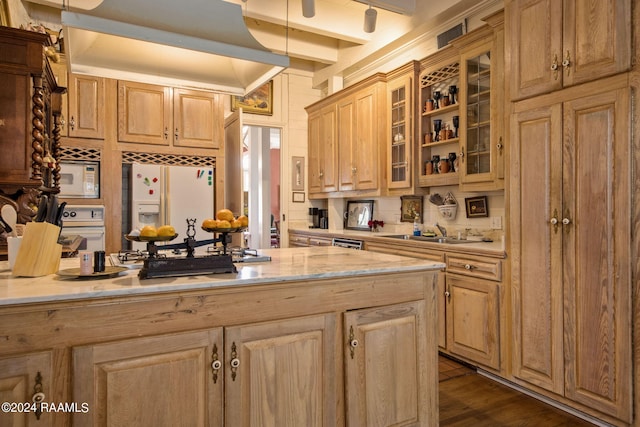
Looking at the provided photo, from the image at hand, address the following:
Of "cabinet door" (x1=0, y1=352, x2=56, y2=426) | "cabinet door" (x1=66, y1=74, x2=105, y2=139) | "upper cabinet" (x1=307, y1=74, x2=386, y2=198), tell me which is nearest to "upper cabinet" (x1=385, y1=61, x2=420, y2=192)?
"upper cabinet" (x1=307, y1=74, x2=386, y2=198)

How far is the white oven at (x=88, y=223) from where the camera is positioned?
4168 mm

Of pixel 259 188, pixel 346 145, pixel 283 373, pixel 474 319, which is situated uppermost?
pixel 346 145

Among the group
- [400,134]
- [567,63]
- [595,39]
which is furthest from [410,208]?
[595,39]

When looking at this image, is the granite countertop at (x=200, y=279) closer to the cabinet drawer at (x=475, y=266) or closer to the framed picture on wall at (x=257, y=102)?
the cabinet drawer at (x=475, y=266)

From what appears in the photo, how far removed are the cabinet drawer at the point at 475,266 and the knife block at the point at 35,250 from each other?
2601 millimetres

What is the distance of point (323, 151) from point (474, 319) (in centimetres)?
312

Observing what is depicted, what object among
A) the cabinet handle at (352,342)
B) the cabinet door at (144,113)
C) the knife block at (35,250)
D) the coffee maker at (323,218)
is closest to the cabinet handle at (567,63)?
the cabinet handle at (352,342)

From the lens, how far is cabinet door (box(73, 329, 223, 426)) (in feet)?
4.45

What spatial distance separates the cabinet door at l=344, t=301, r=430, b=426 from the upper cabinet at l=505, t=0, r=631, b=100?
64.1 inches

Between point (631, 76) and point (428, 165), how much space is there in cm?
195

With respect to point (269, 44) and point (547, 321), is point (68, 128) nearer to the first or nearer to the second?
point (269, 44)

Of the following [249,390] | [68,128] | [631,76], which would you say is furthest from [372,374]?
[68,128]

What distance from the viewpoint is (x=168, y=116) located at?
478cm

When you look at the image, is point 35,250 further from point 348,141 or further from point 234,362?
point 348,141
